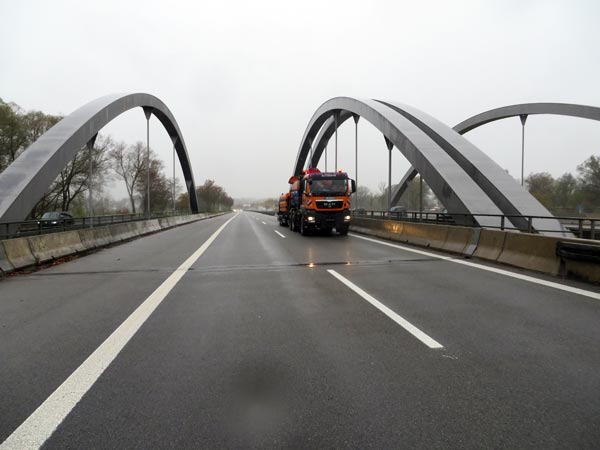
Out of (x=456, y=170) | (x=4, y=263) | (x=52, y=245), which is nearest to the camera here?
(x=4, y=263)

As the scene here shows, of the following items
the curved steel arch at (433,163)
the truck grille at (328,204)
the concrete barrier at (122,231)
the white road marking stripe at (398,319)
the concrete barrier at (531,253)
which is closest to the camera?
the white road marking stripe at (398,319)

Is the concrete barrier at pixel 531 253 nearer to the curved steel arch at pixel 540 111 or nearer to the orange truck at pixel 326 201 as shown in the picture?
the orange truck at pixel 326 201

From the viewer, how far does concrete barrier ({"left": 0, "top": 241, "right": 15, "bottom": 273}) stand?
316 inches

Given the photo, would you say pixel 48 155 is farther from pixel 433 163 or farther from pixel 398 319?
pixel 433 163

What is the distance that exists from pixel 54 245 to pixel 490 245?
1274 centimetres

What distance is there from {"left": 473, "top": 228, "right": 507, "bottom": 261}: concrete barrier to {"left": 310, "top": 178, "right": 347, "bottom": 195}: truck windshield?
8.91 m

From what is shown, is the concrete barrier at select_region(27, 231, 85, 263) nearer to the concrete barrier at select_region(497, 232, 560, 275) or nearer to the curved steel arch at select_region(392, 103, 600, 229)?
the concrete barrier at select_region(497, 232, 560, 275)

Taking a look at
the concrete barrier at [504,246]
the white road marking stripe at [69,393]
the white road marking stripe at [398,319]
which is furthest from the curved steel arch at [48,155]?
the concrete barrier at [504,246]

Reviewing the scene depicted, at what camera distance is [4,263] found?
815cm

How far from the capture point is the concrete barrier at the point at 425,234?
39.8ft

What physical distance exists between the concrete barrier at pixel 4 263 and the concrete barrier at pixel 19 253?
7cm

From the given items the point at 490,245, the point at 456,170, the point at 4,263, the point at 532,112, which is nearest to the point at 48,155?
the point at 4,263

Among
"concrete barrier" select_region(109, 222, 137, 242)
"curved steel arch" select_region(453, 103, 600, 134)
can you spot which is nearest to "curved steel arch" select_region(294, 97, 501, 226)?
"concrete barrier" select_region(109, 222, 137, 242)

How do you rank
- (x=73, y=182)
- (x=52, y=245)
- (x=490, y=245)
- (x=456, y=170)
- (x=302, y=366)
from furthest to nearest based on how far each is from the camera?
1. (x=73, y=182)
2. (x=456, y=170)
3. (x=52, y=245)
4. (x=490, y=245)
5. (x=302, y=366)
